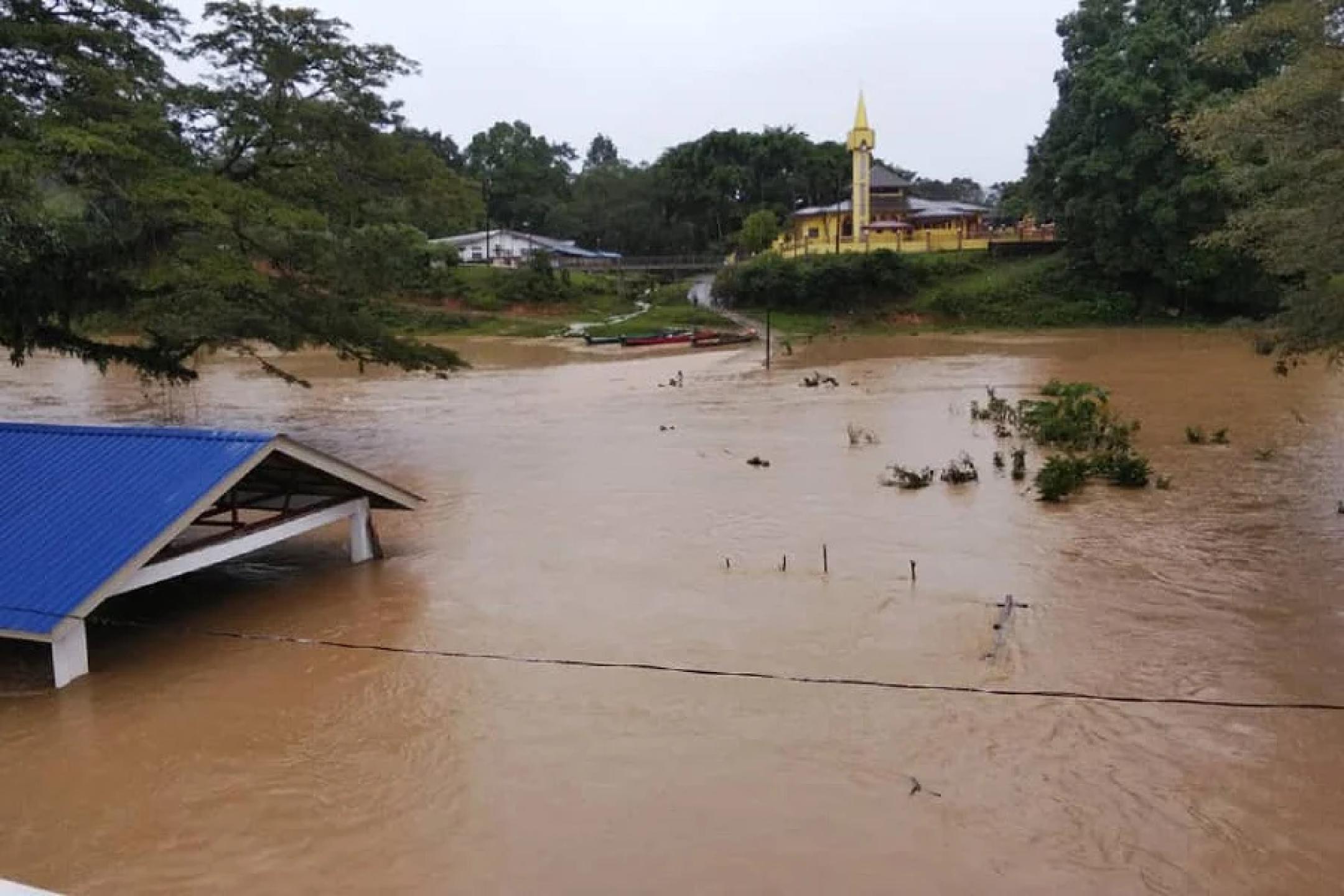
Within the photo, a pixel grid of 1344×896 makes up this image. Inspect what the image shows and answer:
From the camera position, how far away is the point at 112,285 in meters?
15.2

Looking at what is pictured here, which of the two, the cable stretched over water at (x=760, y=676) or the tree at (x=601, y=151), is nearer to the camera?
the cable stretched over water at (x=760, y=676)

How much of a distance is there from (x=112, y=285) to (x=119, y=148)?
308 cm

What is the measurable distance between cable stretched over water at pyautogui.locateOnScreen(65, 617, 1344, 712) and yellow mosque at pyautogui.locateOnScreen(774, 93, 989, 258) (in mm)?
46801

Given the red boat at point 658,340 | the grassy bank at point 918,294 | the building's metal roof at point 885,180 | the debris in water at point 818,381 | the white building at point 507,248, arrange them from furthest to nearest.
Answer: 1. the white building at point 507,248
2. the building's metal roof at point 885,180
3. the grassy bank at point 918,294
4. the red boat at point 658,340
5. the debris in water at point 818,381

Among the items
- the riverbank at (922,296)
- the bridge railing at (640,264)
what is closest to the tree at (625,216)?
the bridge railing at (640,264)

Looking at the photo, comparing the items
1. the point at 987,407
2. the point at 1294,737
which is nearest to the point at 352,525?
the point at 1294,737

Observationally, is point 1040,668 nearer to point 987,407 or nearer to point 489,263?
point 987,407

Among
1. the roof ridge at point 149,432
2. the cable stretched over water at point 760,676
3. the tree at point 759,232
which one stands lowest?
the cable stretched over water at point 760,676

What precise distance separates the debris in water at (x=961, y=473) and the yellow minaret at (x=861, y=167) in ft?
135

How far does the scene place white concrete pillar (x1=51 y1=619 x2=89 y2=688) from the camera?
8039 mm

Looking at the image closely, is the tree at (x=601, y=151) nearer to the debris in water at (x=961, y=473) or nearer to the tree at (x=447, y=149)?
the tree at (x=447, y=149)

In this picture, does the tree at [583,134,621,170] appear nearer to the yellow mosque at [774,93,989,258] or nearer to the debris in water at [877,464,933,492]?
the yellow mosque at [774,93,989,258]

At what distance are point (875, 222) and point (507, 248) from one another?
23237mm

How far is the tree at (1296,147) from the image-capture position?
9266mm
